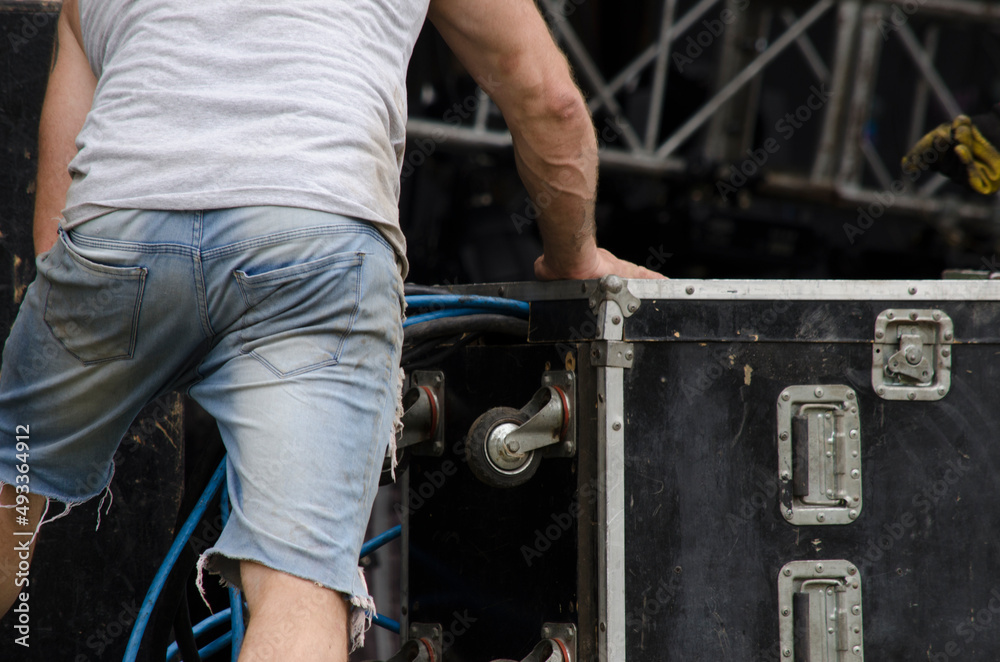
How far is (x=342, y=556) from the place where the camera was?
1169 millimetres

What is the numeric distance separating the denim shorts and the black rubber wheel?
393 mm

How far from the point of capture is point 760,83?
531 cm

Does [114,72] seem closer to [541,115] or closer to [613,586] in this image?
[541,115]

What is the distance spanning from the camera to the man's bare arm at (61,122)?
4.97ft

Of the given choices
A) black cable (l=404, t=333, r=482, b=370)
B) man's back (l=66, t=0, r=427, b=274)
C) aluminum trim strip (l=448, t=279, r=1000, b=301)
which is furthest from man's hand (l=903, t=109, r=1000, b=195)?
man's back (l=66, t=0, r=427, b=274)

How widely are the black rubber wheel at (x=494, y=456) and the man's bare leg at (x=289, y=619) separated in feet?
1.67

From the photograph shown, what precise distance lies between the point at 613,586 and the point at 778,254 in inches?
144

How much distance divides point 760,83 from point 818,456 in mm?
4052

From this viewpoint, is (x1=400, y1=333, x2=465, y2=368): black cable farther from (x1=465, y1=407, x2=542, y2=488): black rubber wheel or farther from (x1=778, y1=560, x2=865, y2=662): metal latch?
(x1=778, y1=560, x2=865, y2=662): metal latch

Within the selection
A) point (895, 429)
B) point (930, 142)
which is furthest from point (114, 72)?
point (930, 142)

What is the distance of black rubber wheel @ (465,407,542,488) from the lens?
164 centimetres

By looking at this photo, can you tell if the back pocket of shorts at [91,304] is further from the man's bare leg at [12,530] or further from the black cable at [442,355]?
the black cable at [442,355]

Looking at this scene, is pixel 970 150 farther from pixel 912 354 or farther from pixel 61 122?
pixel 61 122

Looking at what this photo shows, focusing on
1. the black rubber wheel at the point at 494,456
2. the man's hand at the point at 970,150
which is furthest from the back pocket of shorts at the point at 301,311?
the man's hand at the point at 970,150
